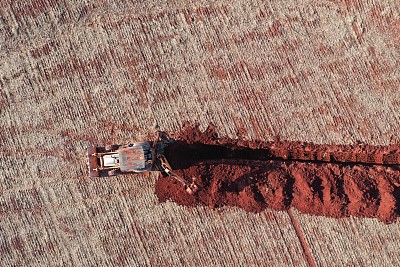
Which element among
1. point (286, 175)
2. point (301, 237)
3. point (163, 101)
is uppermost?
point (163, 101)

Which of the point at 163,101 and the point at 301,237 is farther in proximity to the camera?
the point at 163,101

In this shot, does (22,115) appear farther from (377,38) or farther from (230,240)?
(377,38)

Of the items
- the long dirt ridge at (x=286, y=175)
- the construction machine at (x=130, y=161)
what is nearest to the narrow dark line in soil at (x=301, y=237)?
the long dirt ridge at (x=286, y=175)

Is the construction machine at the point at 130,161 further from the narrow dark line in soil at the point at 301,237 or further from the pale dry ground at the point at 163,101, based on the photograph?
the narrow dark line in soil at the point at 301,237

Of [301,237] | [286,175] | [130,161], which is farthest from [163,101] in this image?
[301,237]

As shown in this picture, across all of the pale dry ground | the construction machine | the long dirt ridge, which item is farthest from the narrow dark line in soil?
the construction machine

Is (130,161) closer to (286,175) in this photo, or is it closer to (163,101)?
(163,101)

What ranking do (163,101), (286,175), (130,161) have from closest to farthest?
(130,161) < (286,175) < (163,101)
